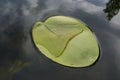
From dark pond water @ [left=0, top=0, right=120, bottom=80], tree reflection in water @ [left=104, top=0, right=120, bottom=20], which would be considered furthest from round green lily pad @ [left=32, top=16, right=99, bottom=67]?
tree reflection in water @ [left=104, top=0, right=120, bottom=20]

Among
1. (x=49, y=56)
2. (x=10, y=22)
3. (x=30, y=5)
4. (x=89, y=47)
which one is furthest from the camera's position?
(x=30, y=5)

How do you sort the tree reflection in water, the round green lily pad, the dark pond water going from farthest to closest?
the tree reflection in water < the round green lily pad < the dark pond water

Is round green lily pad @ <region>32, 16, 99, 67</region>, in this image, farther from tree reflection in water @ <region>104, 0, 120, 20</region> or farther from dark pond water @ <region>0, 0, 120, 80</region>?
tree reflection in water @ <region>104, 0, 120, 20</region>

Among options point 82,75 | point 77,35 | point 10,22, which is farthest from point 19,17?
point 82,75

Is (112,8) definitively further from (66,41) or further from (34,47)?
(34,47)

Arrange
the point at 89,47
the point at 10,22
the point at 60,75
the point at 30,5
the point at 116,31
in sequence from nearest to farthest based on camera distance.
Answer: the point at 60,75 → the point at 89,47 → the point at 10,22 → the point at 116,31 → the point at 30,5

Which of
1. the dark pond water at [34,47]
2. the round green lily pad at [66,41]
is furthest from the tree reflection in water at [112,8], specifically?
the round green lily pad at [66,41]

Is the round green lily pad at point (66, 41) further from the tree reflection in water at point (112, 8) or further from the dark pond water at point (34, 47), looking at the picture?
the tree reflection in water at point (112, 8)

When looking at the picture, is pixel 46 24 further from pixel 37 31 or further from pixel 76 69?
pixel 76 69
